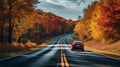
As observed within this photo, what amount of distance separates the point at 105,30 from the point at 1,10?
17.9 metres

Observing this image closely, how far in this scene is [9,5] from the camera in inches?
2293

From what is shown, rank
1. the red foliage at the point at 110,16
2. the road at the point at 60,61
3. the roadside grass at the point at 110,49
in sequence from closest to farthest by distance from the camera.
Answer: the road at the point at 60,61
the roadside grass at the point at 110,49
the red foliage at the point at 110,16

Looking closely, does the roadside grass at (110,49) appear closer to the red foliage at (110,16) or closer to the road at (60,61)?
the red foliage at (110,16)

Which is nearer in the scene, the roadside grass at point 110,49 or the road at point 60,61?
the road at point 60,61

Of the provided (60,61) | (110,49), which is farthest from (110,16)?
(60,61)

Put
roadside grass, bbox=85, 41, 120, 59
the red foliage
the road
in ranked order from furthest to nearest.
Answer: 1. the red foliage
2. roadside grass, bbox=85, 41, 120, 59
3. the road

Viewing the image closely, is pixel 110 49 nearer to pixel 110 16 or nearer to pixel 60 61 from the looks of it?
pixel 110 16

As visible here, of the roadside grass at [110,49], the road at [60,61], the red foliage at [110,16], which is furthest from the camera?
the red foliage at [110,16]

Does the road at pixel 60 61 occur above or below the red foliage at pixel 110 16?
below

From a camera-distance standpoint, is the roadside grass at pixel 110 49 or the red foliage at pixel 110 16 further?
the red foliage at pixel 110 16

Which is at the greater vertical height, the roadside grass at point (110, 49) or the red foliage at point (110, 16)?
the red foliage at point (110, 16)

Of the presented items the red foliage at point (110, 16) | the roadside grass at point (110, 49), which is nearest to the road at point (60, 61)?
the roadside grass at point (110, 49)

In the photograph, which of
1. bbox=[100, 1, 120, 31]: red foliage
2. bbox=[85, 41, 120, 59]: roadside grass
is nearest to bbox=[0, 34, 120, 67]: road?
bbox=[85, 41, 120, 59]: roadside grass

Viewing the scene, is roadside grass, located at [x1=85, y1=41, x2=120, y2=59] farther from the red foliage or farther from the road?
the road
